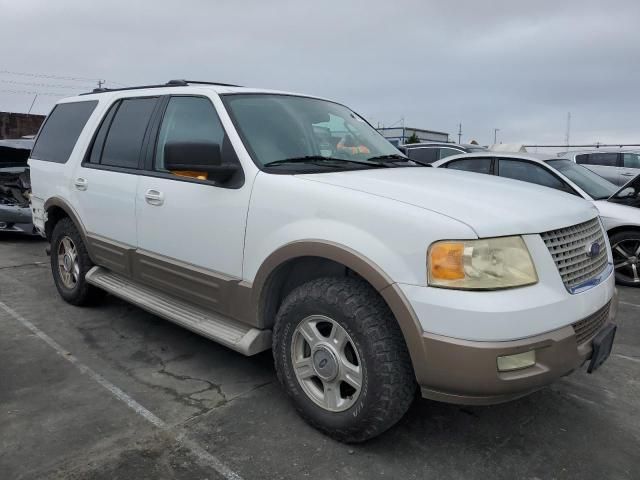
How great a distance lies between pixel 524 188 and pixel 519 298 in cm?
105

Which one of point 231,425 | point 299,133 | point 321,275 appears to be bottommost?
point 231,425

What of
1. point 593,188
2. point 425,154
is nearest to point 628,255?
point 593,188

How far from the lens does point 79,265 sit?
479 cm

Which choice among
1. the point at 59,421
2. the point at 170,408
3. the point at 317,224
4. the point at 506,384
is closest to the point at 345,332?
the point at 317,224

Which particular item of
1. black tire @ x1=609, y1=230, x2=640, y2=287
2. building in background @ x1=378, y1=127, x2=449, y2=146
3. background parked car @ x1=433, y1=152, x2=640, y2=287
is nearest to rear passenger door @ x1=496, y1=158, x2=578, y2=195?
background parked car @ x1=433, y1=152, x2=640, y2=287

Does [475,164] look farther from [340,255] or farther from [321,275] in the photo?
[340,255]

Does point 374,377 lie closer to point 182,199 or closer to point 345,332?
point 345,332

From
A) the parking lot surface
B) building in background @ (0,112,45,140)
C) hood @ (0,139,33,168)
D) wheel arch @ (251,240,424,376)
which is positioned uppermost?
building in background @ (0,112,45,140)

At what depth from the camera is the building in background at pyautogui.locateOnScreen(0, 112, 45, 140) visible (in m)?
23.7

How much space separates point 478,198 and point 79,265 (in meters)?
3.60

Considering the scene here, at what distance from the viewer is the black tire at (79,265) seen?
4.73 meters

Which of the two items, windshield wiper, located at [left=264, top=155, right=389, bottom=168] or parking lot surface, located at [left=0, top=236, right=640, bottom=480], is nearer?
parking lot surface, located at [left=0, top=236, right=640, bottom=480]

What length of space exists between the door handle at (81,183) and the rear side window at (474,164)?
482cm

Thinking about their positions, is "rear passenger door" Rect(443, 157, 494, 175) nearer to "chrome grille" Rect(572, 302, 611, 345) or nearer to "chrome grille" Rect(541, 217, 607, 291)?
"chrome grille" Rect(541, 217, 607, 291)
